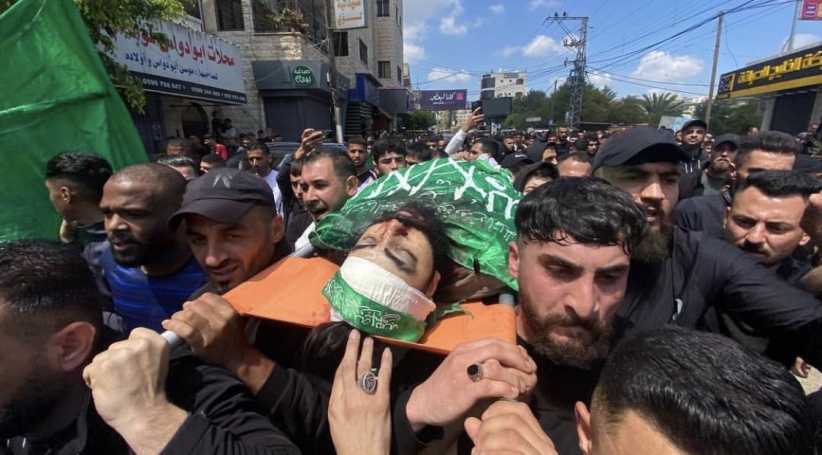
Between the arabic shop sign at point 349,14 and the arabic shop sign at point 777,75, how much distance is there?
19.7 meters

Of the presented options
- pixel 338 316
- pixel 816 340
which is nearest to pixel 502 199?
pixel 338 316

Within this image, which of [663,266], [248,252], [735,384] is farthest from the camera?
[248,252]

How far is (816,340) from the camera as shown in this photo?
1.46 m

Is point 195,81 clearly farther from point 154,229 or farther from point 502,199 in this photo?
point 502,199

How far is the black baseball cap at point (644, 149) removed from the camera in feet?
6.00

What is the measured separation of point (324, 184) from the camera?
3.32 meters

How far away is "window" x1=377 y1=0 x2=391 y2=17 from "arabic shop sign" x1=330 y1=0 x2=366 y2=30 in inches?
1030

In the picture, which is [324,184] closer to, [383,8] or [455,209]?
[455,209]

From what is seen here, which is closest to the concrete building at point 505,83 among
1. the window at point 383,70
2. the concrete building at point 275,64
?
the window at point 383,70

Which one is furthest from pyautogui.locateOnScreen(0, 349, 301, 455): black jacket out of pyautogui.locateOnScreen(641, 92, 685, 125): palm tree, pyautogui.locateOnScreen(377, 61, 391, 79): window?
pyautogui.locateOnScreen(641, 92, 685, 125): palm tree

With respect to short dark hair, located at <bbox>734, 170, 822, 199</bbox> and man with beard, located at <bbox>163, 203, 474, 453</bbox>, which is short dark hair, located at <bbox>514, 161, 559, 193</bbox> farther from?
man with beard, located at <bbox>163, 203, 474, 453</bbox>

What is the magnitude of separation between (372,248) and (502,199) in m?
0.88

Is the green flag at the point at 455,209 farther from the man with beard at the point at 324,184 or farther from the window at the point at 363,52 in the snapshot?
the window at the point at 363,52

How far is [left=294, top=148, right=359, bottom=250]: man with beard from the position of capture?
3314 mm
